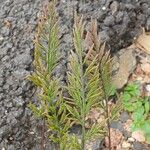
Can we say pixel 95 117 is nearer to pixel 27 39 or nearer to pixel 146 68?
pixel 146 68

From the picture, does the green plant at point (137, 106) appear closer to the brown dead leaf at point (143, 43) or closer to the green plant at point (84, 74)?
the brown dead leaf at point (143, 43)

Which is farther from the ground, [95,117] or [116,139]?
[95,117]

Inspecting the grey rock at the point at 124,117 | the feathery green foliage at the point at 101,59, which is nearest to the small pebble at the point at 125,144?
the grey rock at the point at 124,117

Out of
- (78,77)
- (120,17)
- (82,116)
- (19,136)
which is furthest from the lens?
(120,17)

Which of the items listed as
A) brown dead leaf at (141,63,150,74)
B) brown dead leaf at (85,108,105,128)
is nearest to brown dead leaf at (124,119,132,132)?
brown dead leaf at (85,108,105,128)

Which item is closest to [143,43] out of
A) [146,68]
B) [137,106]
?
[146,68]

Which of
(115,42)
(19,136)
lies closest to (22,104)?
(19,136)

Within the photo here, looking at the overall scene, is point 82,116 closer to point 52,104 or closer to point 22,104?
point 52,104
